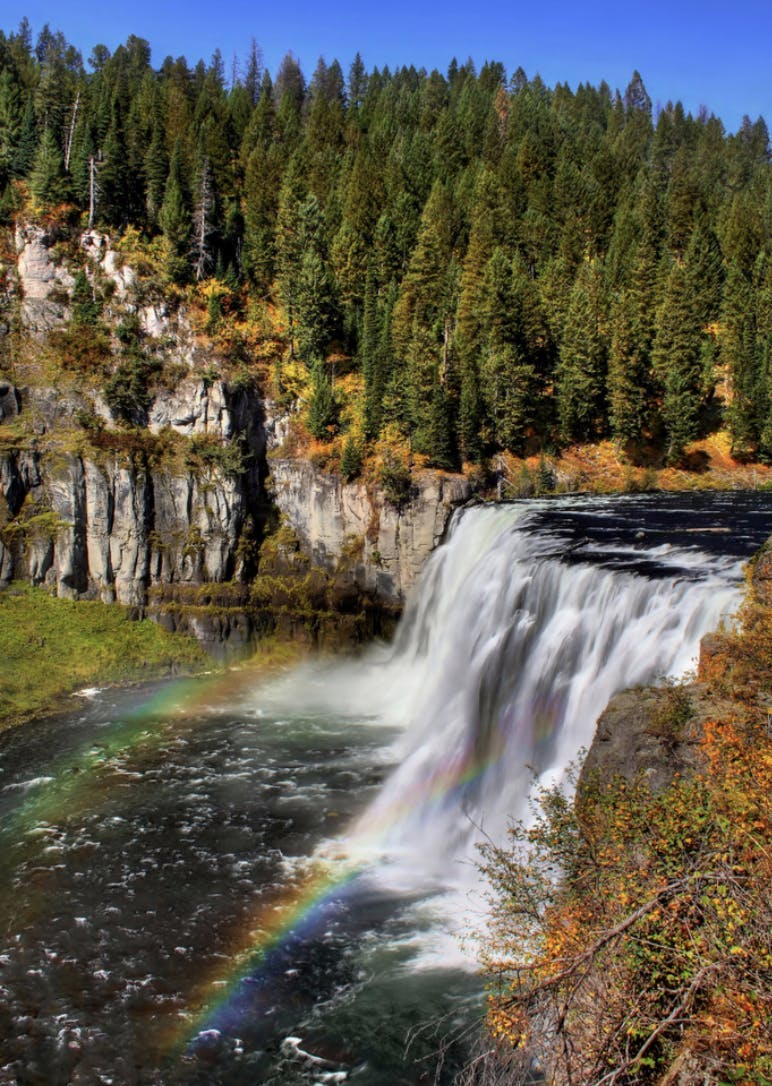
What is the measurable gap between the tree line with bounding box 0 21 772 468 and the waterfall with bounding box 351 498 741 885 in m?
16.5

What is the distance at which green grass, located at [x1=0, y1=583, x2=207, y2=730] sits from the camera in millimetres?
35797

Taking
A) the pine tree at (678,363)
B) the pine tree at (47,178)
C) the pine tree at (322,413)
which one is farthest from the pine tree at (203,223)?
the pine tree at (678,363)

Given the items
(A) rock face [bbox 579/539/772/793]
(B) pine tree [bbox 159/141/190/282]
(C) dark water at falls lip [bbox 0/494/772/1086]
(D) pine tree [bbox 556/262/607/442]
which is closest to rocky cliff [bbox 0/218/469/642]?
(C) dark water at falls lip [bbox 0/494/772/1086]

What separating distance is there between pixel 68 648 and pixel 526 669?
25.6 meters

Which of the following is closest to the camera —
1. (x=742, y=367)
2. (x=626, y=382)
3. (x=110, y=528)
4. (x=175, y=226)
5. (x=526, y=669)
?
(x=526, y=669)

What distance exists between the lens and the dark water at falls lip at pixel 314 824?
1509 cm

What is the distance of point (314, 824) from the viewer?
77.0ft

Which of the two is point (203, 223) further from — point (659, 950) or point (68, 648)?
point (659, 950)

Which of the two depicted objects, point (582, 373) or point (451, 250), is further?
point (451, 250)

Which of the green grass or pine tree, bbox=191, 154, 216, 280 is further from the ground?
pine tree, bbox=191, 154, 216, 280

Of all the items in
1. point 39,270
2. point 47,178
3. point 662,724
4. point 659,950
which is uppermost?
point 47,178

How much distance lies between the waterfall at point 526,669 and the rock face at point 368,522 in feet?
31.3

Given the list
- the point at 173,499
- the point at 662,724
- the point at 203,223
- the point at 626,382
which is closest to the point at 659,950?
the point at 662,724

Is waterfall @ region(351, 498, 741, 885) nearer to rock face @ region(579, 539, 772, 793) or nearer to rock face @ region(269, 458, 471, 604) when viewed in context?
rock face @ region(579, 539, 772, 793)
